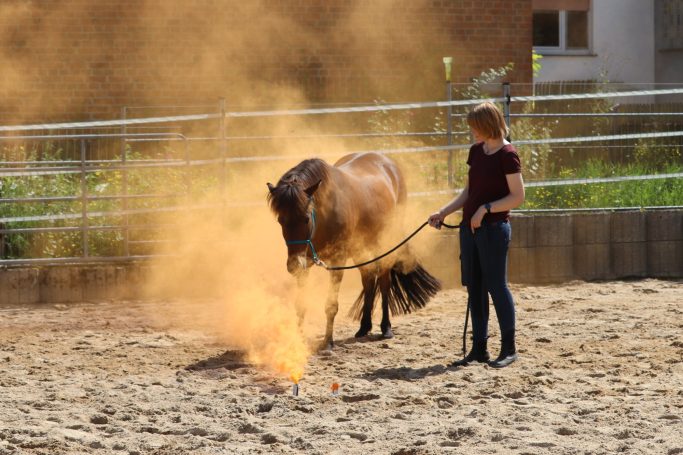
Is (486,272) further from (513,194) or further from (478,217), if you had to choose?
(513,194)

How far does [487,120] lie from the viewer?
24.8 ft

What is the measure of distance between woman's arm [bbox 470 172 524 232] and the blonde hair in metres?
0.30

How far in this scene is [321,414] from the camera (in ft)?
21.3

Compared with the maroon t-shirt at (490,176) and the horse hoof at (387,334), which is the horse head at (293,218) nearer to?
the maroon t-shirt at (490,176)

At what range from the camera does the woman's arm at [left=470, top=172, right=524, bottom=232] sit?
758 cm

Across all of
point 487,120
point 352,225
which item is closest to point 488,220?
point 487,120

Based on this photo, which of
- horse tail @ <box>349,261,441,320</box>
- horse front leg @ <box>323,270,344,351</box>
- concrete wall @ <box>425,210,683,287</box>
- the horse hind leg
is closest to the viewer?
horse front leg @ <box>323,270,344,351</box>

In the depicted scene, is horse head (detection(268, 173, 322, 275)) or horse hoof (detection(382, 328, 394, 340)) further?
horse hoof (detection(382, 328, 394, 340))

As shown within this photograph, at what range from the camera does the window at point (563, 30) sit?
2317 centimetres

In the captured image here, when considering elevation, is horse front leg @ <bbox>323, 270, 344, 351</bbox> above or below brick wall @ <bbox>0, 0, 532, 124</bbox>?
below

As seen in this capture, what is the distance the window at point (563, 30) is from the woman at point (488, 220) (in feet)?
51.8

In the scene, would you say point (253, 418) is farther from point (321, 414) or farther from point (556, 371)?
point (556, 371)

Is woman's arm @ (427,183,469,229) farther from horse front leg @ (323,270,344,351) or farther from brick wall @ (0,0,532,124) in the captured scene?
brick wall @ (0,0,532,124)

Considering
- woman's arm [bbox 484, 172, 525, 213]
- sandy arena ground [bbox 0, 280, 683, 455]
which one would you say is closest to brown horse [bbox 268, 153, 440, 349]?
sandy arena ground [bbox 0, 280, 683, 455]
